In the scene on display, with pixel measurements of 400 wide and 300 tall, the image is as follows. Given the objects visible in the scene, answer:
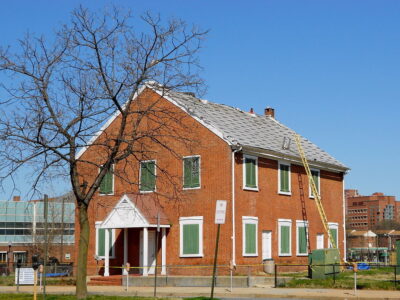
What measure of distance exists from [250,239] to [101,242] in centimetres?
894

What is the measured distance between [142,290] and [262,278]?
577 centimetres

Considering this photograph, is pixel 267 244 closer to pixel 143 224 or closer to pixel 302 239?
pixel 302 239

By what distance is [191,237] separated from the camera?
36750 millimetres

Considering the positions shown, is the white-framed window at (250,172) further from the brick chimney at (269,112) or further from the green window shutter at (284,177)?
the brick chimney at (269,112)

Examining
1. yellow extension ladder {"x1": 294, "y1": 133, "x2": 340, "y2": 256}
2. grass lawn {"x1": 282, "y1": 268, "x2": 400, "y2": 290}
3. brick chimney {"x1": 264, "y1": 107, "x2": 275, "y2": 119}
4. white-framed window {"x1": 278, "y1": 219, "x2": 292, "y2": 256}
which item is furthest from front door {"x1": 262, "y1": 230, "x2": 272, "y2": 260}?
brick chimney {"x1": 264, "y1": 107, "x2": 275, "y2": 119}

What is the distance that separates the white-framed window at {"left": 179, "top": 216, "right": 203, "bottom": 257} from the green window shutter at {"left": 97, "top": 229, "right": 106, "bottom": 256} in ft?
18.0

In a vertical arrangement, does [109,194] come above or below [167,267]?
above

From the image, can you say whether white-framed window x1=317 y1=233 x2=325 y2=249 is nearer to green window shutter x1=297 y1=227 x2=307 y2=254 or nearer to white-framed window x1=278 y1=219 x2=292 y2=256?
green window shutter x1=297 y1=227 x2=307 y2=254

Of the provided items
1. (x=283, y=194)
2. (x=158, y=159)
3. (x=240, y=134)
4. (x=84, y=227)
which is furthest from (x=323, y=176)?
(x=84, y=227)

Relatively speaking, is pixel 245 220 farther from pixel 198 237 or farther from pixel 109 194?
pixel 109 194

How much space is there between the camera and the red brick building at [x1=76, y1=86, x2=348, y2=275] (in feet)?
119

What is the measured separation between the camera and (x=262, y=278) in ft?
109

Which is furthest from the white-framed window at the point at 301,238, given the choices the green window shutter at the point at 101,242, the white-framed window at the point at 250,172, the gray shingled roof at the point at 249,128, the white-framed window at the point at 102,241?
the green window shutter at the point at 101,242

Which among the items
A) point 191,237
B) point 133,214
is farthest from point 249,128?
point 133,214
